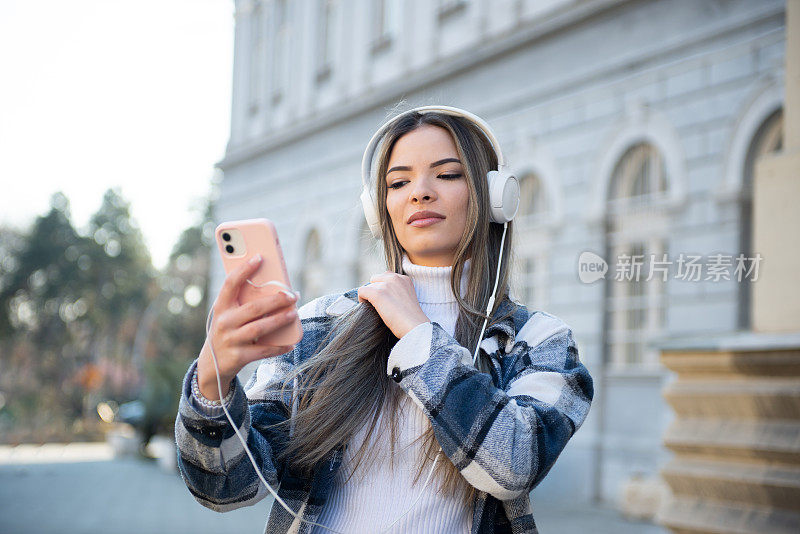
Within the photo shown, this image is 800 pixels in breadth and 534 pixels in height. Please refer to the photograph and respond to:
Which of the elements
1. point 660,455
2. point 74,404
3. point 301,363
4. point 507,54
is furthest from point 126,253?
point 301,363

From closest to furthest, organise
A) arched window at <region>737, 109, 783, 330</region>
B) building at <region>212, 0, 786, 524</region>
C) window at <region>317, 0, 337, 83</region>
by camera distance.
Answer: arched window at <region>737, 109, 783, 330</region>, building at <region>212, 0, 786, 524</region>, window at <region>317, 0, 337, 83</region>

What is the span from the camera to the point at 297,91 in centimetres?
2078

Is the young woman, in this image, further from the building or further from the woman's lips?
the building

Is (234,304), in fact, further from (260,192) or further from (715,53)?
(260,192)

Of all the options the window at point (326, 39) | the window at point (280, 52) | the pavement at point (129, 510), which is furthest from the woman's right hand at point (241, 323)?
the window at point (280, 52)

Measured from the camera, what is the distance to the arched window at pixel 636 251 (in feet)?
37.0

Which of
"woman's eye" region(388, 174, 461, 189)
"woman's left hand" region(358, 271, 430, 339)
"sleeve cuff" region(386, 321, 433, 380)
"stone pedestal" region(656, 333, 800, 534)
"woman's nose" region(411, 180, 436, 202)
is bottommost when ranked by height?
"stone pedestal" region(656, 333, 800, 534)

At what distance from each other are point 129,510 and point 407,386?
1058 cm

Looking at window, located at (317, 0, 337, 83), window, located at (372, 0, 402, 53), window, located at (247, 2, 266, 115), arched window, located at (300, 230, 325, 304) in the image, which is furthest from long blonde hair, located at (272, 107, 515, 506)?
window, located at (247, 2, 266, 115)

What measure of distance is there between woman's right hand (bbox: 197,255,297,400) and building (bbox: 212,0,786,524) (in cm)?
664

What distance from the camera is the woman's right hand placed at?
1573 mm

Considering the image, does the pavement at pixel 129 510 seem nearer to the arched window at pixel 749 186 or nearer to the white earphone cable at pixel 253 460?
the arched window at pixel 749 186

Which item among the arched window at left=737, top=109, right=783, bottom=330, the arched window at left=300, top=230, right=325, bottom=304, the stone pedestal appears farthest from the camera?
the arched window at left=300, top=230, right=325, bottom=304

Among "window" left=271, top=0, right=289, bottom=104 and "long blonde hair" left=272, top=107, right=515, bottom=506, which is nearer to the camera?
"long blonde hair" left=272, top=107, right=515, bottom=506
